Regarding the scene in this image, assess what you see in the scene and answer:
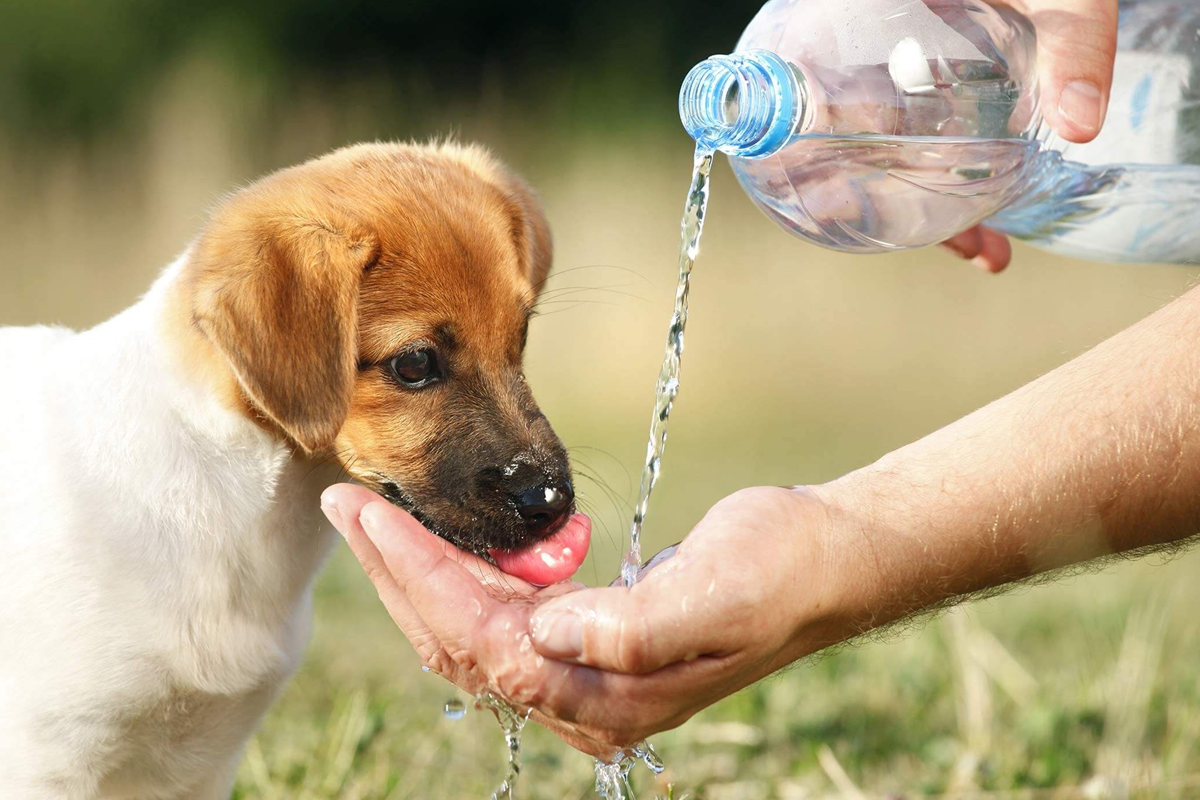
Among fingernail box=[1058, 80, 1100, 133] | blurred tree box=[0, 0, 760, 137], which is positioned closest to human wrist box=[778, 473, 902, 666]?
fingernail box=[1058, 80, 1100, 133]

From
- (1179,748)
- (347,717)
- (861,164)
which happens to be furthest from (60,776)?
(1179,748)

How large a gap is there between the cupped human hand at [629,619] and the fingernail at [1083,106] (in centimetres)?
96

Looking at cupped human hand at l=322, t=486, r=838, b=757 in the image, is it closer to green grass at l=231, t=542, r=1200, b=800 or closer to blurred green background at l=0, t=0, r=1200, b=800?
green grass at l=231, t=542, r=1200, b=800

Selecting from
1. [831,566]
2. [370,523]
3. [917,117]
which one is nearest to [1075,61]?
[917,117]

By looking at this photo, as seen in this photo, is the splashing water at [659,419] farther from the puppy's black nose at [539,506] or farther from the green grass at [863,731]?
the green grass at [863,731]

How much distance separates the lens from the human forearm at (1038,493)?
236 centimetres

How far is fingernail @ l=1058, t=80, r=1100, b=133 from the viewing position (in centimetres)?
261

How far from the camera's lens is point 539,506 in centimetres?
279

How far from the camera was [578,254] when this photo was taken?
26.0ft

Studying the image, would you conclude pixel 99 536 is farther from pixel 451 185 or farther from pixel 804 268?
pixel 804 268

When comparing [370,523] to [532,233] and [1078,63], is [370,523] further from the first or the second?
[1078,63]

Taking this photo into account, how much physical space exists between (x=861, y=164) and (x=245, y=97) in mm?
6422

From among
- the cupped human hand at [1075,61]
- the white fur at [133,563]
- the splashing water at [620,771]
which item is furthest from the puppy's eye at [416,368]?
the cupped human hand at [1075,61]

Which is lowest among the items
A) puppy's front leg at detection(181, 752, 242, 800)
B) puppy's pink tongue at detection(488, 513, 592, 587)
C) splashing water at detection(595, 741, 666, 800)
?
puppy's front leg at detection(181, 752, 242, 800)
